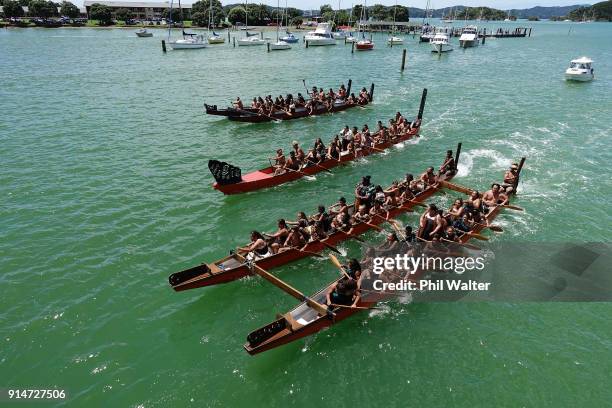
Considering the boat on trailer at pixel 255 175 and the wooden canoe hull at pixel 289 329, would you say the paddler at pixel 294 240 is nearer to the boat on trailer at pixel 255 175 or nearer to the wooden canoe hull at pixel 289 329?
the wooden canoe hull at pixel 289 329

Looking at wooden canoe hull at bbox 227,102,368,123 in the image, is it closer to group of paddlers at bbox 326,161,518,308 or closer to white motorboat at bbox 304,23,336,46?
group of paddlers at bbox 326,161,518,308

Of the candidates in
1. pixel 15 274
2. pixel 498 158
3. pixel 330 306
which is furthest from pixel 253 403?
pixel 498 158

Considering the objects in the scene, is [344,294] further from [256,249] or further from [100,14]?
[100,14]

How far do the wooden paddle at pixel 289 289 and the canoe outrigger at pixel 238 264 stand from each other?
0.38 meters

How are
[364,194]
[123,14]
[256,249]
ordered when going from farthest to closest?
[123,14]
[364,194]
[256,249]

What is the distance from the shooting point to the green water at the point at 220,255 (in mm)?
11961

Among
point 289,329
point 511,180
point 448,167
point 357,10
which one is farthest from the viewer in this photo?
point 357,10

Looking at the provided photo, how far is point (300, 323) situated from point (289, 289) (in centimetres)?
145

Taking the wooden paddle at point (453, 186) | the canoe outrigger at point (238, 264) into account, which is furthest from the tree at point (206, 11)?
the canoe outrigger at point (238, 264)

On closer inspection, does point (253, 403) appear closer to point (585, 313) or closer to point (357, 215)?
point (357, 215)

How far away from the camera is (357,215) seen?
18.7 metres

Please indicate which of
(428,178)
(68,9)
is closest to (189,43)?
(428,178)

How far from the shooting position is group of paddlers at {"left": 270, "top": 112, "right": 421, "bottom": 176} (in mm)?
24375

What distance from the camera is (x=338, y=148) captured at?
26.8 metres
